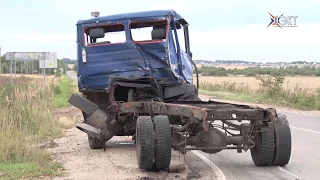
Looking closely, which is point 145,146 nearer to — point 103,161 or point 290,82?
point 103,161

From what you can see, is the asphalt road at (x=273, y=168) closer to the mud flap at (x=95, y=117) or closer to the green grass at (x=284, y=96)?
the mud flap at (x=95, y=117)

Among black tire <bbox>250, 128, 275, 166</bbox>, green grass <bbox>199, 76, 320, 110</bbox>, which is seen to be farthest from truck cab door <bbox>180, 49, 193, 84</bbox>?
green grass <bbox>199, 76, 320, 110</bbox>

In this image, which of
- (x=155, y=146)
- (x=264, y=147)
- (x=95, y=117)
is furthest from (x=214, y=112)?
(x=95, y=117)

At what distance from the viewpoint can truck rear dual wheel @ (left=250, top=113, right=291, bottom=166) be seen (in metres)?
9.38

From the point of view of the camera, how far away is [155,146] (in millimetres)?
8781

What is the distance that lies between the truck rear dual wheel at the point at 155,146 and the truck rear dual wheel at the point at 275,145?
1.80 m

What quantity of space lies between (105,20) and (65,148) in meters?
3.04

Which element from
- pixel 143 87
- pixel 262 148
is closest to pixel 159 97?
pixel 143 87

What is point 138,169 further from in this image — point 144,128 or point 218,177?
point 218,177

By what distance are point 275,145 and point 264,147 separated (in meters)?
0.24

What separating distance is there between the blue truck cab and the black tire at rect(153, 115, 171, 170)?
2.33 metres

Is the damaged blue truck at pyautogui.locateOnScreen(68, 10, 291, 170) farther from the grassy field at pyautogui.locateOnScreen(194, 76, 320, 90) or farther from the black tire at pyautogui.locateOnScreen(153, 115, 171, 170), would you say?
the grassy field at pyautogui.locateOnScreen(194, 76, 320, 90)

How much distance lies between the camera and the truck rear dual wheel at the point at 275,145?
9.38 m

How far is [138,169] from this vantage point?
9.20 meters
